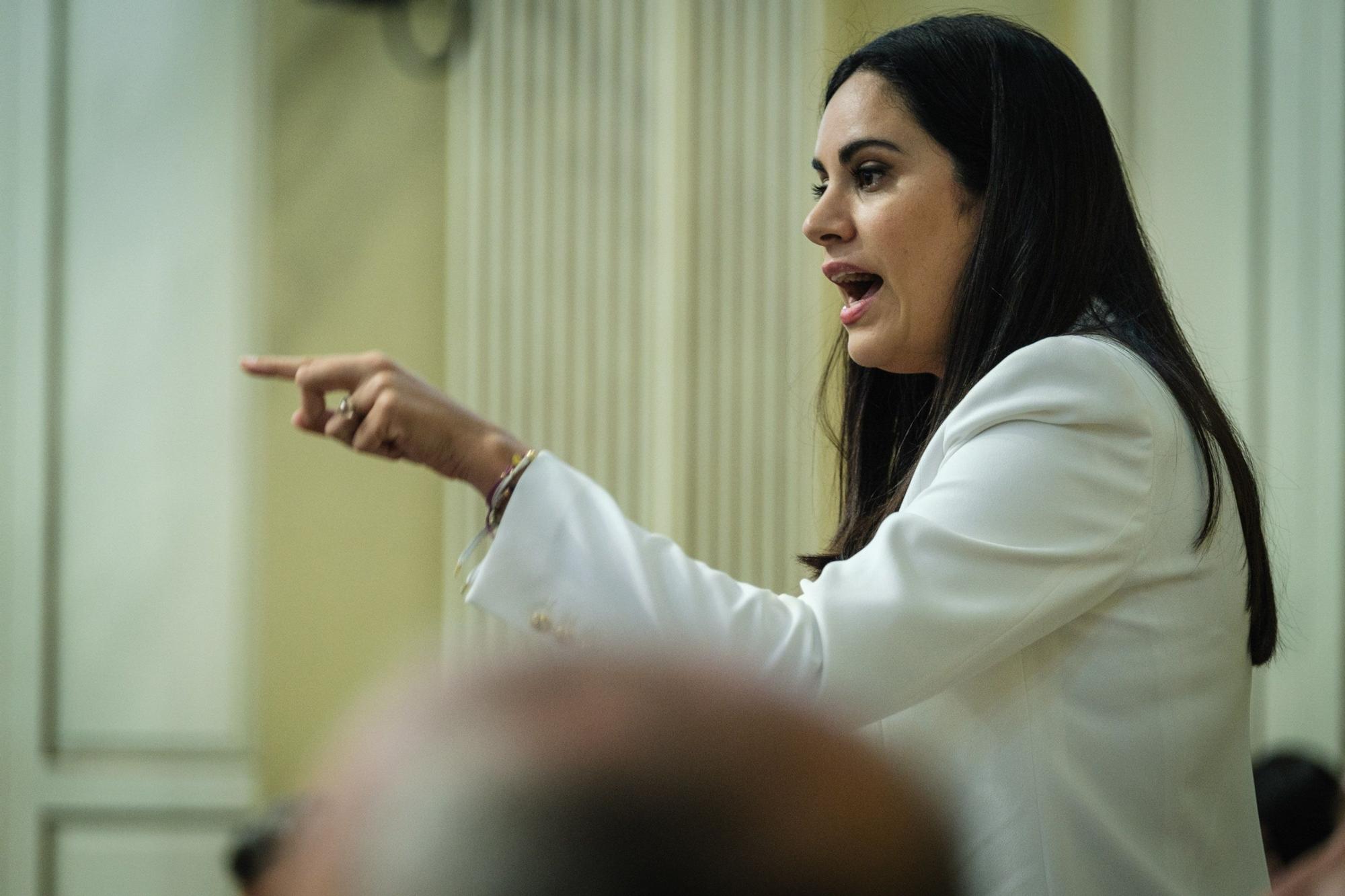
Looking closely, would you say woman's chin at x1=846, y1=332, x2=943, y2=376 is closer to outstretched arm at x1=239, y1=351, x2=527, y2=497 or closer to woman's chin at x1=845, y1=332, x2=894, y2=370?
woman's chin at x1=845, y1=332, x2=894, y2=370

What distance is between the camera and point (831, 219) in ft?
5.09

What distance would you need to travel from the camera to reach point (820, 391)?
Answer: 193 cm

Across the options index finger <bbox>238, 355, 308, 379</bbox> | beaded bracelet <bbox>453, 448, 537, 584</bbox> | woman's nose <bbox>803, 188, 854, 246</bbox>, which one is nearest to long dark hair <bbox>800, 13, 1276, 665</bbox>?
woman's nose <bbox>803, 188, 854, 246</bbox>

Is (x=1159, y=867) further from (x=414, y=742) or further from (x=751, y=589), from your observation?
(x=414, y=742)

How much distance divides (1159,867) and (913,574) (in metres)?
0.34

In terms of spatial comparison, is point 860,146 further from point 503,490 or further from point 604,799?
point 604,799

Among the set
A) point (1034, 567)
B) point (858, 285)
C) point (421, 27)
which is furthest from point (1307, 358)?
point (421, 27)

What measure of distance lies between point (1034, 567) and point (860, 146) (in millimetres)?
563

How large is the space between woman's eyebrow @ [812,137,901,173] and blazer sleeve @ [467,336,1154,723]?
13.9 inches

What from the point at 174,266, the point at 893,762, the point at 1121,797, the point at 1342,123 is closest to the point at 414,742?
the point at 893,762

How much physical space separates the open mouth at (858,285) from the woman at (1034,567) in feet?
0.52

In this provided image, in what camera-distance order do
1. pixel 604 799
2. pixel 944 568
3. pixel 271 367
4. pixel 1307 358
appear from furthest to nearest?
pixel 1307 358 < pixel 271 367 < pixel 944 568 < pixel 604 799

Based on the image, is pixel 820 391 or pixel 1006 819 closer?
pixel 1006 819

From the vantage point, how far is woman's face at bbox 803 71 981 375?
148cm
